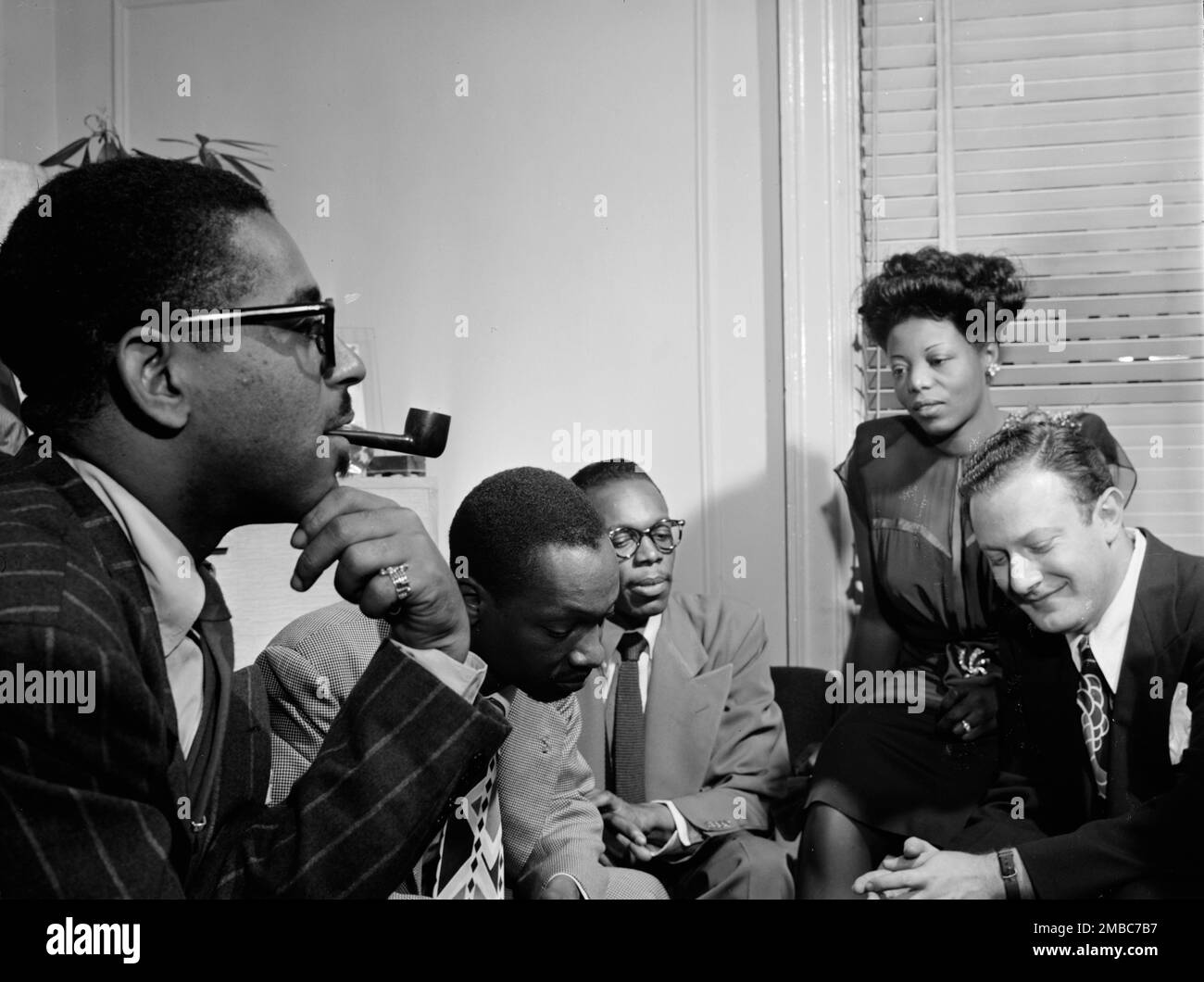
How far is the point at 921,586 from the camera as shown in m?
2.38

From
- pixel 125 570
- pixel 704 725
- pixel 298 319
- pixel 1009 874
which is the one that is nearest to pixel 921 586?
pixel 704 725

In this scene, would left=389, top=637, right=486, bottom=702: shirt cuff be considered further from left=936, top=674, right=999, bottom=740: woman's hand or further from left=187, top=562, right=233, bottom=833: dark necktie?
left=936, top=674, right=999, bottom=740: woman's hand

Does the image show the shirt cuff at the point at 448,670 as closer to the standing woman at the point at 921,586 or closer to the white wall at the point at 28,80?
the standing woman at the point at 921,586

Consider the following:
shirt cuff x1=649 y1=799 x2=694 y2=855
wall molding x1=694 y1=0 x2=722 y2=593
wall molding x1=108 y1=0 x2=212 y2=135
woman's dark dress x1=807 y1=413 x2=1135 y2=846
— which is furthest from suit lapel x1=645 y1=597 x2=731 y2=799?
wall molding x1=108 y1=0 x2=212 y2=135

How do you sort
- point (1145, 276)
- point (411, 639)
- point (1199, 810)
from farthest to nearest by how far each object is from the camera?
point (1145, 276), point (1199, 810), point (411, 639)

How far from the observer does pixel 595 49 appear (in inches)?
118

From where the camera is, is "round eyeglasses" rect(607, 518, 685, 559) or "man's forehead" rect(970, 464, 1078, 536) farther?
"round eyeglasses" rect(607, 518, 685, 559)

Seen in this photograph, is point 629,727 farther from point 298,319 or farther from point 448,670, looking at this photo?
point 298,319

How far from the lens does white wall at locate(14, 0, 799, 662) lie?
2.92 metres

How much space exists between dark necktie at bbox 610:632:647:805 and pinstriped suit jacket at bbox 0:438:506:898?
4.06 ft
